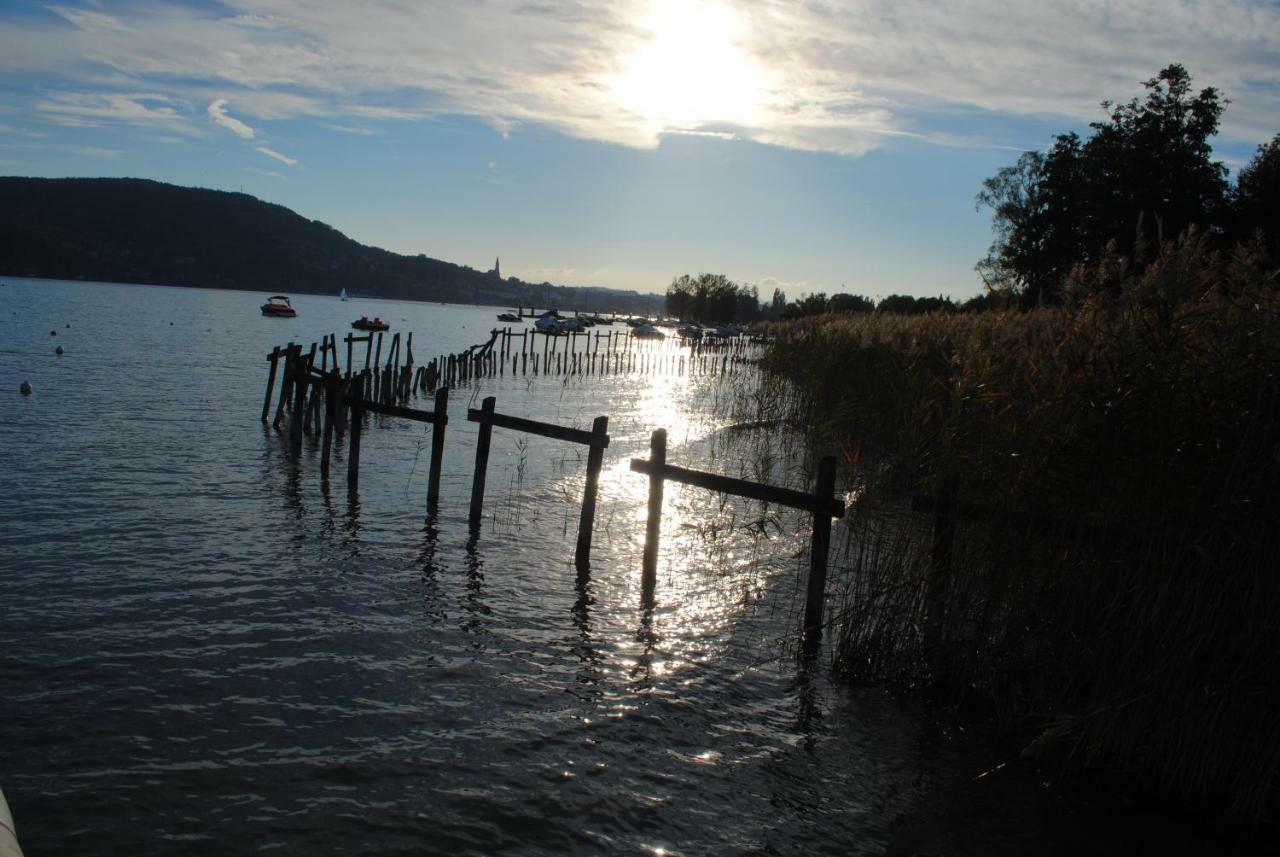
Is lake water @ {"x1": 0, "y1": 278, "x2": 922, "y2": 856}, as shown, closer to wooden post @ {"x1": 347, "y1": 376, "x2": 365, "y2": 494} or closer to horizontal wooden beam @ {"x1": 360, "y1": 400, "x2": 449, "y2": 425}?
wooden post @ {"x1": 347, "y1": 376, "x2": 365, "y2": 494}

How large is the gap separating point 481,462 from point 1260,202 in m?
34.6

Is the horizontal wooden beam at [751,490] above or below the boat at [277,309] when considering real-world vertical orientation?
below

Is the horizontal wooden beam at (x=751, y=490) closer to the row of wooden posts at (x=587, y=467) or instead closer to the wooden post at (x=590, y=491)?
the row of wooden posts at (x=587, y=467)

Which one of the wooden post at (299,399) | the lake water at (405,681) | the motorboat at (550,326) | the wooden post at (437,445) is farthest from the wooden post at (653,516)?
the motorboat at (550,326)

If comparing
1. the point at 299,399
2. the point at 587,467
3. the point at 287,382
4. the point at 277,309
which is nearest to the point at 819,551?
the point at 587,467

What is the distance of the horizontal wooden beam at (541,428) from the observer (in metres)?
12.1

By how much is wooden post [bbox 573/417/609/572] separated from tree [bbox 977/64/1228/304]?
88.5 ft

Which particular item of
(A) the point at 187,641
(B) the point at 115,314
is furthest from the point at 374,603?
(B) the point at 115,314

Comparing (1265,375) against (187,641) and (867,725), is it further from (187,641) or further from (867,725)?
(187,641)

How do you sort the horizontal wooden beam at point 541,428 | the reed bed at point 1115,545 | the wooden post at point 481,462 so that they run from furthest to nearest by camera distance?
the wooden post at point 481,462 < the horizontal wooden beam at point 541,428 < the reed bed at point 1115,545

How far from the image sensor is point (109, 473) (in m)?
17.1

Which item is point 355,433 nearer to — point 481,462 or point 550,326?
point 481,462

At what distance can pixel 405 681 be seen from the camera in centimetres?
837

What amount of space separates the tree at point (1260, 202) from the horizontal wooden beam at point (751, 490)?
1248 inches
